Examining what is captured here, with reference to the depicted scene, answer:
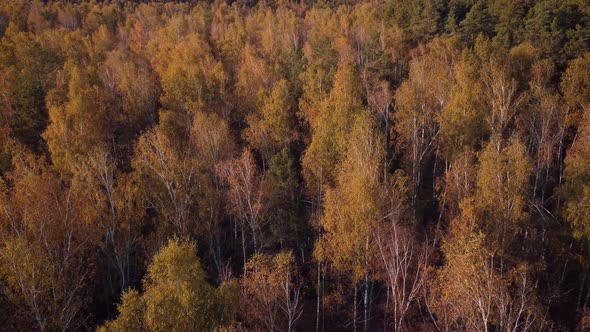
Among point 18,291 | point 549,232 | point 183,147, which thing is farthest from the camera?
point 183,147

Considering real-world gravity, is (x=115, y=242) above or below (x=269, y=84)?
below

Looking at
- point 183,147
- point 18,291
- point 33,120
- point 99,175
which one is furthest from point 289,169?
point 33,120

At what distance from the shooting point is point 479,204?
25.5 meters

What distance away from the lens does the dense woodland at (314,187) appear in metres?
21.0

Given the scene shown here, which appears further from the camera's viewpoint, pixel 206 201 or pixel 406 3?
pixel 406 3

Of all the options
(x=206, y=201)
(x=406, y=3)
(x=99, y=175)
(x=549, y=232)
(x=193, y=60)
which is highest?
(x=406, y=3)

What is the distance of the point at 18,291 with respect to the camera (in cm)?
2159

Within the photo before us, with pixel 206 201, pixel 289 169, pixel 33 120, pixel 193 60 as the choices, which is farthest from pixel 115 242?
pixel 193 60

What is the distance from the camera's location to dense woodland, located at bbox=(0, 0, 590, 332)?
21000 mm

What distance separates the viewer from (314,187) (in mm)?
34219

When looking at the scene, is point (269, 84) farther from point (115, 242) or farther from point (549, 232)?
point (549, 232)

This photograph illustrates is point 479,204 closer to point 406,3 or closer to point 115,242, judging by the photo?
point 115,242

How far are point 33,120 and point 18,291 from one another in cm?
2261

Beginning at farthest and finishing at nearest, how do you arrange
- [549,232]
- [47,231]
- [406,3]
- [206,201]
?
[406,3] → [206,201] → [549,232] → [47,231]
